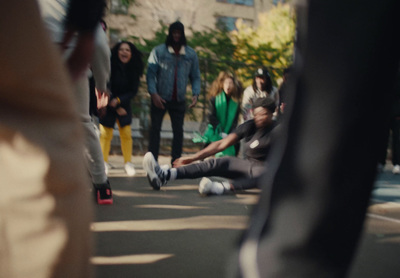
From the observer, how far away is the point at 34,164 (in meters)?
1.08

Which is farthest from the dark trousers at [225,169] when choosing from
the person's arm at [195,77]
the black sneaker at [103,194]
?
the person's arm at [195,77]

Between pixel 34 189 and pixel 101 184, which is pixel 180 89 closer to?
pixel 101 184

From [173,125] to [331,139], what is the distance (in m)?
6.01

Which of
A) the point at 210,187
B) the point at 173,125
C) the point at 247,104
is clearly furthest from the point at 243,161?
the point at 247,104

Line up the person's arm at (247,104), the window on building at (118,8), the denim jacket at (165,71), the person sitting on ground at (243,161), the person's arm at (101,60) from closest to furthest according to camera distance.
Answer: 1. the person's arm at (101,60)
2. the person sitting on ground at (243,161)
3. the denim jacket at (165,71)
4. the person's arm at (247,104)
5. the window on building at (118,8)

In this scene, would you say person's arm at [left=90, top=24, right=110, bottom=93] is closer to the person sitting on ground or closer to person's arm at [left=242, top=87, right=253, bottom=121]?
the person sitting on ground

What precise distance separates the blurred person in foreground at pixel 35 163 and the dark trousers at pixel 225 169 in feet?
14.6

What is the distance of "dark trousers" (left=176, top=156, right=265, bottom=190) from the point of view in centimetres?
559

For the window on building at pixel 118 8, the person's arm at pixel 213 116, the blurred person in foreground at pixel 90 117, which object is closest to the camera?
the blurred person in foreground at pixel 90 117

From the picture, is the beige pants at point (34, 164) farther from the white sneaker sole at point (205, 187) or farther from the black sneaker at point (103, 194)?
the white sneaker sole at point (205, 187)

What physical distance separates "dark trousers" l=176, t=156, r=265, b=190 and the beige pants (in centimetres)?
447

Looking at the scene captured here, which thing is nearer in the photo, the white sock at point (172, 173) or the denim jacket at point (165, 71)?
the white sock at point (172, 173)

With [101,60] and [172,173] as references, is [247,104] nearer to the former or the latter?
[172,173]

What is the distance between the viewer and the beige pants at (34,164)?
1.05 metres
